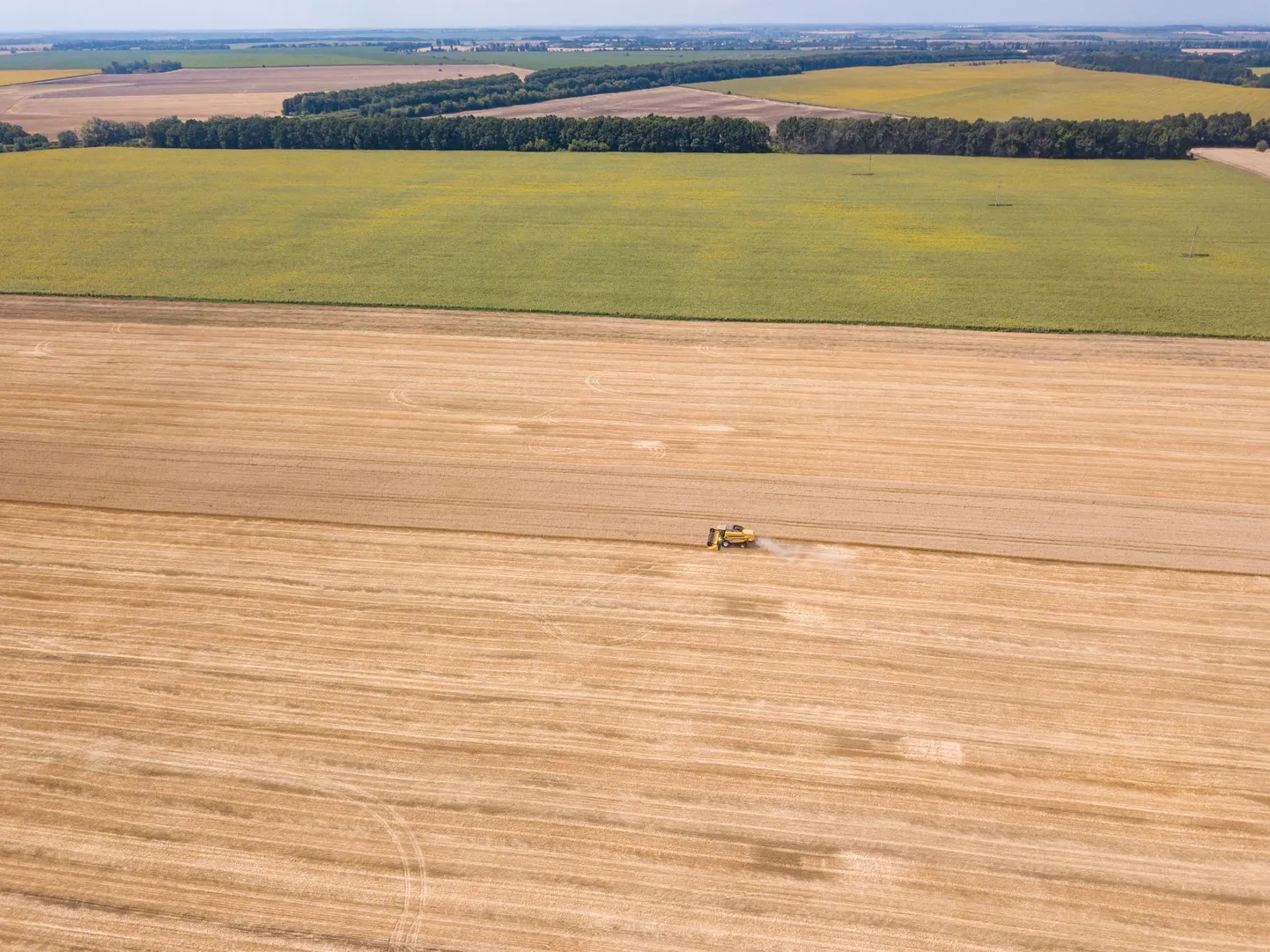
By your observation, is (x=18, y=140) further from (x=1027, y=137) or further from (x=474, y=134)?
(x=1027, y=137)

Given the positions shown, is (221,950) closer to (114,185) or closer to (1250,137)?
(114,185)

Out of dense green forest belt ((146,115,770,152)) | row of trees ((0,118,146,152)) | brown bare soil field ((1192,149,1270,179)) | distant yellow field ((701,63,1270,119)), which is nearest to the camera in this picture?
brown bare soil field ((1192,149,1270,179))

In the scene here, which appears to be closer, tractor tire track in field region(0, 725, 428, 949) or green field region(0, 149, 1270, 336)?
tractor tire track in field region(0, 725, 428, 949)

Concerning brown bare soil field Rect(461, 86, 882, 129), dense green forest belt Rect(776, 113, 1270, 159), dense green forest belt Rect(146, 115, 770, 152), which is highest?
brown bare soil field Rect(461, 86, 882, 129)

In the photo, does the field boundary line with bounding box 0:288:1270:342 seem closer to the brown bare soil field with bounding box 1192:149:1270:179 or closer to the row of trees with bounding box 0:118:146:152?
the brown bare soil field with bounding box 1192:149:1270:179

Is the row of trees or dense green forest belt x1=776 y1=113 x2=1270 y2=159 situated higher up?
the row of trees

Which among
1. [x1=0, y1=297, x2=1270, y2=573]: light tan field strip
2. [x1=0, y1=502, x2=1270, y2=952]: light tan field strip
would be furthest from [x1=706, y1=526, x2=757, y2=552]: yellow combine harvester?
[x1=0, y1=297, x2=1270, y2=573]: light tan field strip

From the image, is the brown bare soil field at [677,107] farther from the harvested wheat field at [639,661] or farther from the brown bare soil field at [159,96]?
the harvested wheat field at [639,661]
